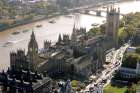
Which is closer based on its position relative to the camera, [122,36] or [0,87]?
[0,87]

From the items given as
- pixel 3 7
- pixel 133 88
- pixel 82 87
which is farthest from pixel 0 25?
pixel 133 88

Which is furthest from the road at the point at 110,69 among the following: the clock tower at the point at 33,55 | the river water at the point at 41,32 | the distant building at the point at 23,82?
the river water at the point at 41,32

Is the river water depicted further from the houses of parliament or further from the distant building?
the distant building

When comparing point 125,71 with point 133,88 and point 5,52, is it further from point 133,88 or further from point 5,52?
point 5,52

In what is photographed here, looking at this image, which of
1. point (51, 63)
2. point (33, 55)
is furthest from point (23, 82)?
point (51, 63)

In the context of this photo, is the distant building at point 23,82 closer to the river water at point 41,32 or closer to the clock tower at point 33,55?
the clock tower at point 33,55

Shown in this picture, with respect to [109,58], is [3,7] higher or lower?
higher

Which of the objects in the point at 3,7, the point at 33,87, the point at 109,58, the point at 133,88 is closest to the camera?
the point at 33,87

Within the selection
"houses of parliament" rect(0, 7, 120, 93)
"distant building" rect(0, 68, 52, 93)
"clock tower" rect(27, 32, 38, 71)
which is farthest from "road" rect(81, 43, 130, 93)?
"clock tower" rect(27, 32, 38, 71)
